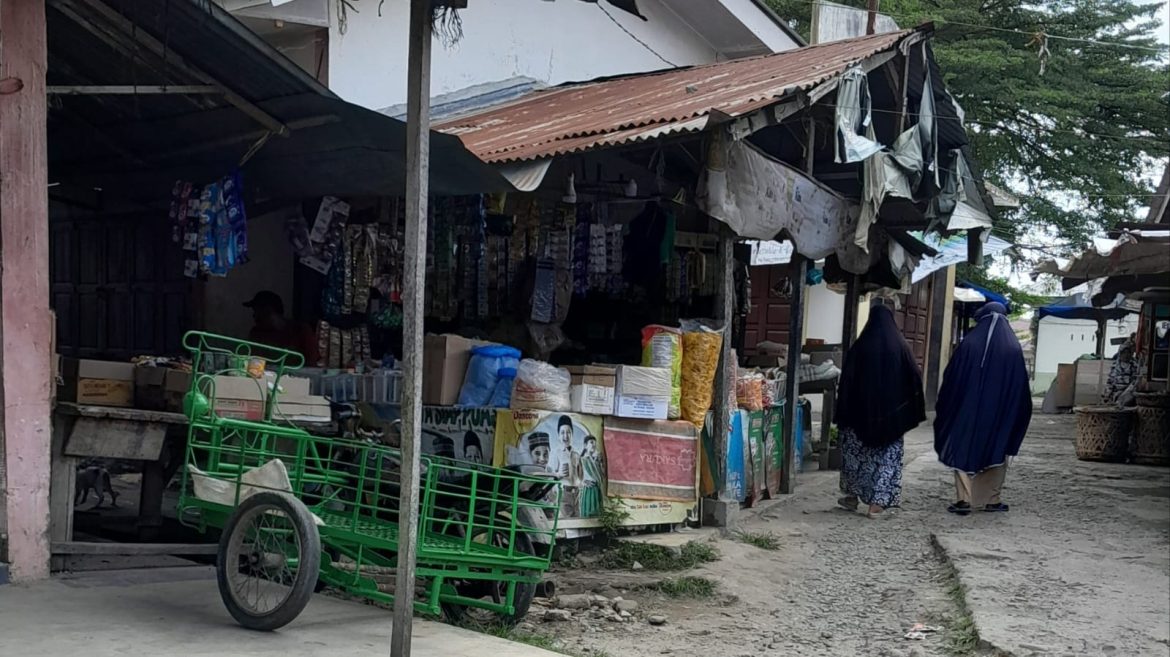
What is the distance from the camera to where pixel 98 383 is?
6137 mm

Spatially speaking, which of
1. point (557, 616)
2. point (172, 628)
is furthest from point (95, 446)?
point (557, 616)

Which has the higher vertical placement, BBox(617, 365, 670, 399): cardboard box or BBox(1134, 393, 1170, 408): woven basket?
BBox(617, 365, 670, 399): cardboard box

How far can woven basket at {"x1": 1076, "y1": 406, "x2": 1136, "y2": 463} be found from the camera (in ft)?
44.9

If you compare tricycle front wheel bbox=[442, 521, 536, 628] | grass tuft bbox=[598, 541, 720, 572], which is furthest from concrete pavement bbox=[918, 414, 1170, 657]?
tricycle front wheel bbox=[442, 521, 536, 628]

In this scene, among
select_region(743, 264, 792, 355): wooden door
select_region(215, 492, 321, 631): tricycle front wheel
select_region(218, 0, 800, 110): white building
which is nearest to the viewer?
select_region(215, 492, 321, 631): tricycle front wheel

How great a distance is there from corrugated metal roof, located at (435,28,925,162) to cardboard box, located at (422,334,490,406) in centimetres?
137

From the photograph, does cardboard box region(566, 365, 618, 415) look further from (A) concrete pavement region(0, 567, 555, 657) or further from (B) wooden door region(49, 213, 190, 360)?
(B) wooden door region(49, 213, 190, 360)

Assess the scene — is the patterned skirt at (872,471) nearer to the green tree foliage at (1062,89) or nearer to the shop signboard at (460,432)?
the shop signboard at (460,432)

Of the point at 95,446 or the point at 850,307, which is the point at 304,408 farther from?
the point at 850,307

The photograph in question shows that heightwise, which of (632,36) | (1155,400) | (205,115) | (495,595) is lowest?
(495,595)

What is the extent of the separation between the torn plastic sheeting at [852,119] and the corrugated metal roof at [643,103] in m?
0.15

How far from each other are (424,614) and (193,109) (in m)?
4.10

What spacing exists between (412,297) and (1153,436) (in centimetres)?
1218

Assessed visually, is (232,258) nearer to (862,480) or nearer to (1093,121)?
(862,480)
